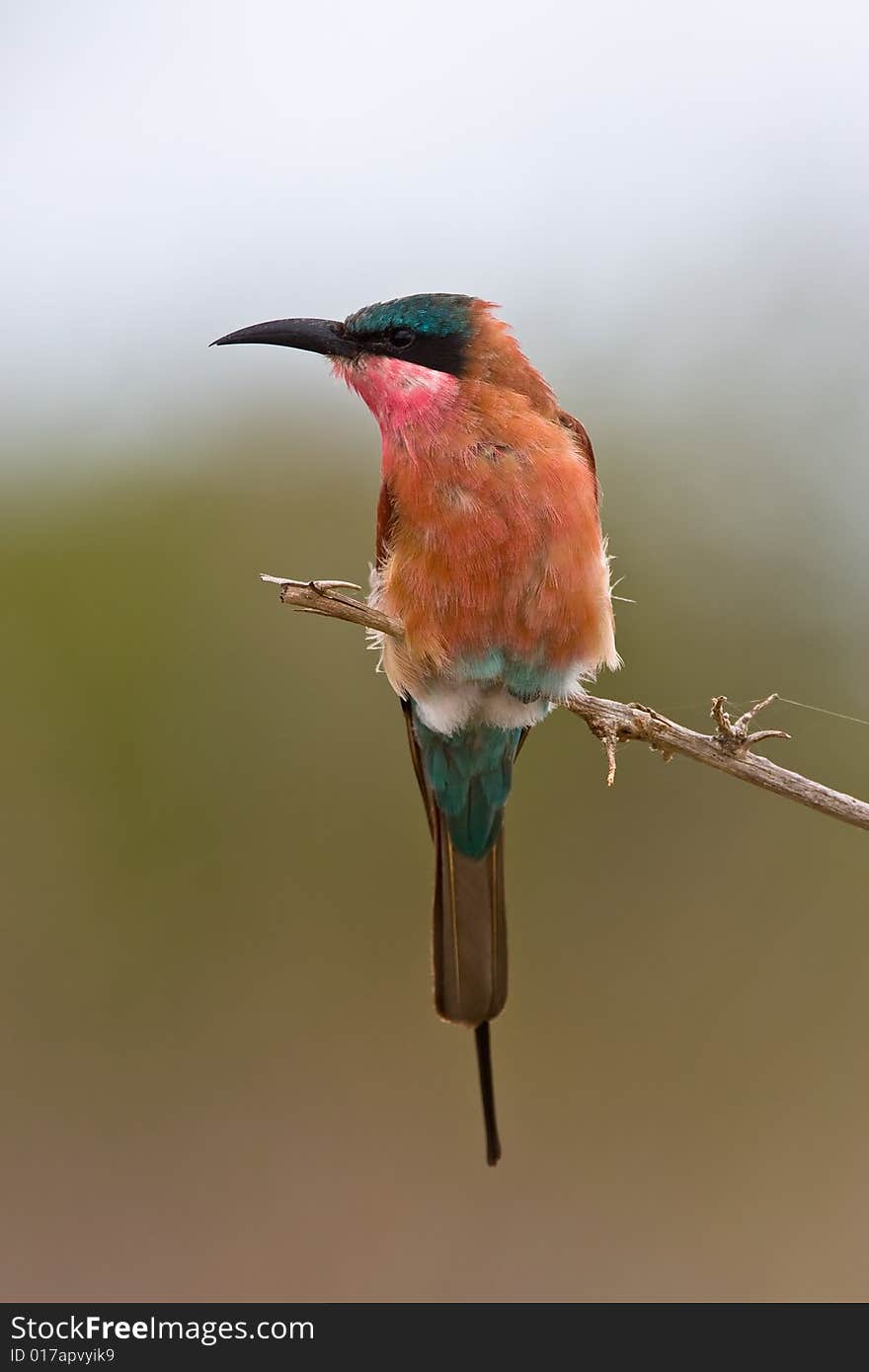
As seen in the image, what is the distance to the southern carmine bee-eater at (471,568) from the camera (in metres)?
2.55

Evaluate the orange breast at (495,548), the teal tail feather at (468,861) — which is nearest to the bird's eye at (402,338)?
the orange breast at (495,548)

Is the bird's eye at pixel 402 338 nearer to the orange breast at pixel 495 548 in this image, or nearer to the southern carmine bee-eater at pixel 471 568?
the southern carmine bee-eater at pixel 471 568

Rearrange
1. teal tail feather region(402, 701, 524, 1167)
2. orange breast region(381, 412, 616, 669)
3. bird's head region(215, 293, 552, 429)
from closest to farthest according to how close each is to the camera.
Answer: orange breast region(381, 412, 616, 669) → bird's head region(215, 293, 552, 429) → teal tail feather region(402, 701, 524, 1167)

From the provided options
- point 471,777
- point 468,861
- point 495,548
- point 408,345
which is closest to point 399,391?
point 408,345

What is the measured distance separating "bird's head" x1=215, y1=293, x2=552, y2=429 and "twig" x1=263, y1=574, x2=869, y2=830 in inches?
25.2

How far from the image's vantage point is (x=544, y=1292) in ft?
13.9

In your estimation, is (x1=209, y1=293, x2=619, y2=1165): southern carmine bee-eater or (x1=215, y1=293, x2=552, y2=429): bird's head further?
(x1=215, y1=293, x2=552, y2=429): bird's head

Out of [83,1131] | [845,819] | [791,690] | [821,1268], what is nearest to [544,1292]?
[821,1268]

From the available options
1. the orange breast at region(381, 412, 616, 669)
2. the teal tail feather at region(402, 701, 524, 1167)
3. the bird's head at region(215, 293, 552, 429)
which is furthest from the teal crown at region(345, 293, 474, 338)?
the teal tail feather at region(402, 701, 524, 1167)

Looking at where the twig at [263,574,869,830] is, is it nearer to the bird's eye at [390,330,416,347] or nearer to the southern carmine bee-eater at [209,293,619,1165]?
the southern carmine bee-eater at [209,293,619,1165]

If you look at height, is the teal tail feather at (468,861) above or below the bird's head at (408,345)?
below

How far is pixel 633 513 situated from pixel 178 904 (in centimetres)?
201

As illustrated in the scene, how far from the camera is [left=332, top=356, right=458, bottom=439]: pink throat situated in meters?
2.62

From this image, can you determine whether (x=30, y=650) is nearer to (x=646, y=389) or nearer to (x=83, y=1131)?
(x=83, y=1131)
